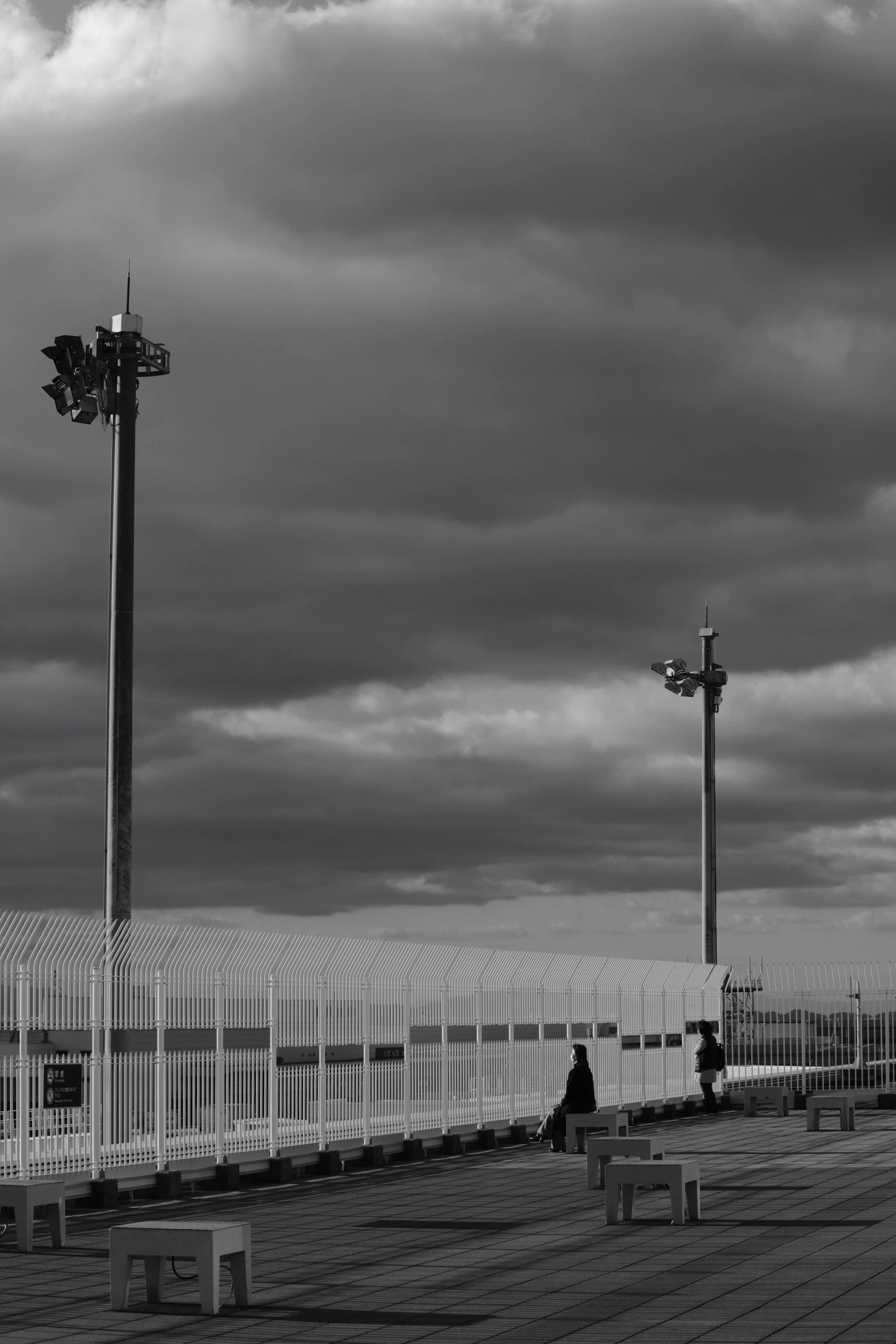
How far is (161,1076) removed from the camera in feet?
72.0

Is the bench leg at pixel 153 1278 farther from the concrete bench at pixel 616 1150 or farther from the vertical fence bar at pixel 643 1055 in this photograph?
the vertical fence bar at pixel 643 1055

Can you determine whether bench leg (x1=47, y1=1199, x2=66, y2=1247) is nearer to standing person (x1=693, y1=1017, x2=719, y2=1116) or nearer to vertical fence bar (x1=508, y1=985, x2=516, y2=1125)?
vertical fence bar (x1=508, y1=985, x2=516, y2=1125)

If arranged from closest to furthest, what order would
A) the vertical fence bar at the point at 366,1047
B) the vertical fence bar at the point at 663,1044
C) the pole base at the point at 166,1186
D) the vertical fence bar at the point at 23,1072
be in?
the vertical fence bar at the point at 23,1072, the pole base at the point at 166,1186, the vertical fence bar at the point at 366,1047, the vertical fence bar at the point at 663,1044

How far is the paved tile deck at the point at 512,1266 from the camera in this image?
41.3 feet

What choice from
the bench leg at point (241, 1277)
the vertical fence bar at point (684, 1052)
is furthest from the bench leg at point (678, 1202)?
the vertical fence bar at point (684, 1052)

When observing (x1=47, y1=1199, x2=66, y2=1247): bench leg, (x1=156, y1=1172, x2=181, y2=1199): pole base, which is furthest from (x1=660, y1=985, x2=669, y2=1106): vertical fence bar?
(x1=47, y1=1199, x2=66, y2=1247): bench leg

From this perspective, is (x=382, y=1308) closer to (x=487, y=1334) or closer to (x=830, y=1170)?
(x=487, y=1334)

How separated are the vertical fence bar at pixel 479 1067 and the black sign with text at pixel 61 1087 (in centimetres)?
1066

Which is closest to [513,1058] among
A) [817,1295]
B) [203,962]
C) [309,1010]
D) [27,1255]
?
[309,1010]

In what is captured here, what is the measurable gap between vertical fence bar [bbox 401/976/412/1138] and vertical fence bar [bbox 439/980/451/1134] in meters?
1.01

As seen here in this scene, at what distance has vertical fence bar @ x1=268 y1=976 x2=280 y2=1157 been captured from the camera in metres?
24.3

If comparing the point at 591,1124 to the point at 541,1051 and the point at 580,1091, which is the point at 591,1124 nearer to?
the point at 580,1091

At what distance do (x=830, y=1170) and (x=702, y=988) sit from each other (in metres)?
17.1

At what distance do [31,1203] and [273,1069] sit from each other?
742 centimetres
